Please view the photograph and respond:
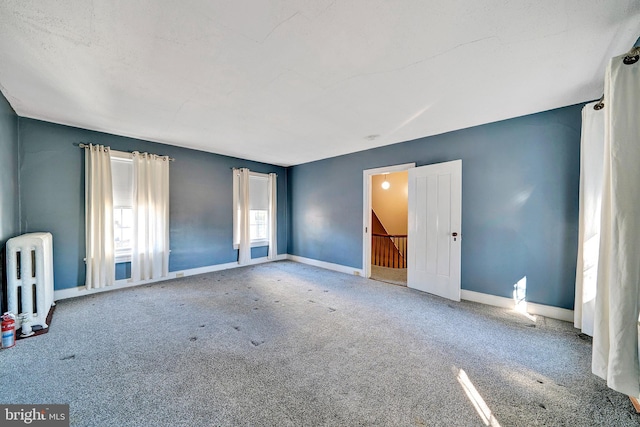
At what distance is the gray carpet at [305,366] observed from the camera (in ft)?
4.92

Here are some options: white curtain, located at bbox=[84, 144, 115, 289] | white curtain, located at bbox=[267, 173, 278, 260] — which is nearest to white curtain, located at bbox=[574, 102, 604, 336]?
white curtain, located at bbox=[267, 173, 278, 260]

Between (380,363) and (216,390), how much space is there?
1305 mm

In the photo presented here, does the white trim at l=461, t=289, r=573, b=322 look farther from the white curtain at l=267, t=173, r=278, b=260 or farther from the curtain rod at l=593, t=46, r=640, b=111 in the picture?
the white curtain at l=267, t=173, r=278, b=260

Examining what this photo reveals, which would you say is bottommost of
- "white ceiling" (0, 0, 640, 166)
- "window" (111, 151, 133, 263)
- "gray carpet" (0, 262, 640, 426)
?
"gray carpet" (0, 262, 640, 426)

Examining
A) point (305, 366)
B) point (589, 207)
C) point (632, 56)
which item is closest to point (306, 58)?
point (632, 56)

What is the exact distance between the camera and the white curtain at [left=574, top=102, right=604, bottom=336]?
2334 millimetres

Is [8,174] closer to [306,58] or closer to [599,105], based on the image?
[306,58]

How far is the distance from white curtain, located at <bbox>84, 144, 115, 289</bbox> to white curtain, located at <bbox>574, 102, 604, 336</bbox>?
6.24 metres

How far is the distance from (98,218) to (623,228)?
572cm

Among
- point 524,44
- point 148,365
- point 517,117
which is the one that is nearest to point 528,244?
point 517,117

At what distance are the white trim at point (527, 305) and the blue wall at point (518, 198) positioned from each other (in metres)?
0.06

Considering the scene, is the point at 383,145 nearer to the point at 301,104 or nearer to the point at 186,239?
the point at 301,104

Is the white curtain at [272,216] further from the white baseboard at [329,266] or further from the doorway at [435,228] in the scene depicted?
the doorway at [435,228]

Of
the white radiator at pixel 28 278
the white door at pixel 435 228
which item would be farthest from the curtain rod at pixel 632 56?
the white radiator at pixel 28 278
